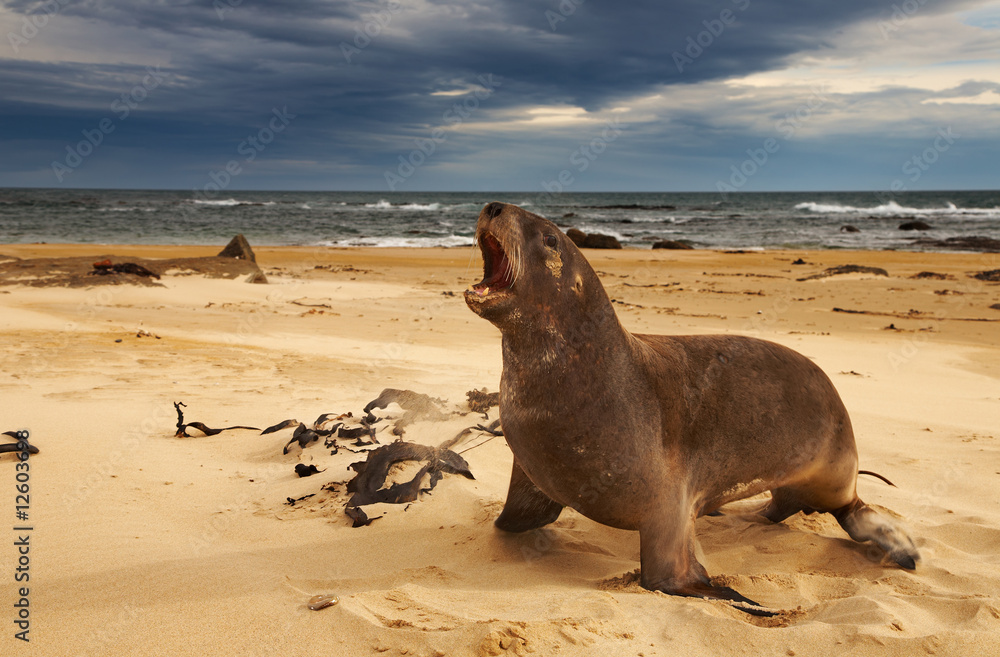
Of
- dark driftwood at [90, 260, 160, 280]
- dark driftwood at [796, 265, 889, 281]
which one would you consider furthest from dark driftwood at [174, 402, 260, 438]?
dark driftwood at [796, 265, 889, 281]

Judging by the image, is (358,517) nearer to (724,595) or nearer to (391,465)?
(391,465)

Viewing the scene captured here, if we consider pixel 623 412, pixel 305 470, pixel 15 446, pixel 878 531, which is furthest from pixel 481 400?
pixel 15 446

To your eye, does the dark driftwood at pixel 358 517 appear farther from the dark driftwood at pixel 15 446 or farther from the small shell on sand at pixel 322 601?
the dark driftwood at pixel 15 446

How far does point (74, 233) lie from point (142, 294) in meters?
29.3

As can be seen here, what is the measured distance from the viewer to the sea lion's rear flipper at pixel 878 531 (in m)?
3.51

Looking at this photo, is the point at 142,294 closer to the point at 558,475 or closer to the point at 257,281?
the point at 257,281

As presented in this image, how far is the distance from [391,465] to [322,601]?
1.71m

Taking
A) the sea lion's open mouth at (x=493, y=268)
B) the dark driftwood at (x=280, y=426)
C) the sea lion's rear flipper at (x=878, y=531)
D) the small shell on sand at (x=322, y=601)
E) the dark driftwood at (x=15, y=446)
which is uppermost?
the sea lion's open mouth at (x=493, y=268)

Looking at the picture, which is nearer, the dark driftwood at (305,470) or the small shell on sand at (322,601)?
the small shell on sand at (322,601)

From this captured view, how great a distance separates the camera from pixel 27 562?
301 centimetres

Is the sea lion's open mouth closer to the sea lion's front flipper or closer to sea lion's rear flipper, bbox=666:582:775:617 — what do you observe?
the sea lion's front flipper

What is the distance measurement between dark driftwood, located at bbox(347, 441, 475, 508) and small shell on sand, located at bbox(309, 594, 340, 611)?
4.13 feet

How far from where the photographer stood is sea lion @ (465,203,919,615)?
2.93 meters

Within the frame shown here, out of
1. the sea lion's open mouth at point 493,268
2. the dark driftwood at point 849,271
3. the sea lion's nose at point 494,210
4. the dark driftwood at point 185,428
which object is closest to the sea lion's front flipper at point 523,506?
the sea lion's open mouth at point 493,268
